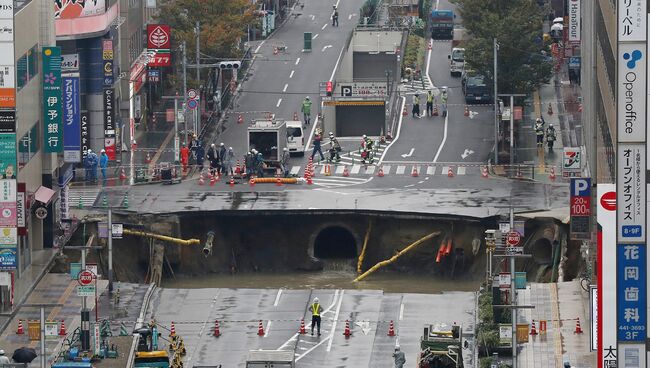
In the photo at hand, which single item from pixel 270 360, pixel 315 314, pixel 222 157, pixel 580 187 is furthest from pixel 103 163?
pixel 270 360

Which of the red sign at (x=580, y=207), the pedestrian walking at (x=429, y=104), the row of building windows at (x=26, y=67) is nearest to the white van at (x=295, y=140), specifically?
the pedestrian walking at (x=429, y=104)

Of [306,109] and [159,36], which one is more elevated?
[159,36]

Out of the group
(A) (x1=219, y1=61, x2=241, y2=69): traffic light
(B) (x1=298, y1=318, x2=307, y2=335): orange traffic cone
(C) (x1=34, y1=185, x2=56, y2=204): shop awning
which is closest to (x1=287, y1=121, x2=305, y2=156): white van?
(A) (x1=219, y1=61, x2=241, y2=69): traffic light

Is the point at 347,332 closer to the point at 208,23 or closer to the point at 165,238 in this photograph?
the point at 165,238

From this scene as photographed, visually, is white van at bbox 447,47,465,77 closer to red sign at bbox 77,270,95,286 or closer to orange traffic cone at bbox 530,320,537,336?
orange traffic cone at bbox 530,320,537,336

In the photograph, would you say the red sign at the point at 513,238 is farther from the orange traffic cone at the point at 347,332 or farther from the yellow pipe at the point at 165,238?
the yellow pipe at the point at 165,238
